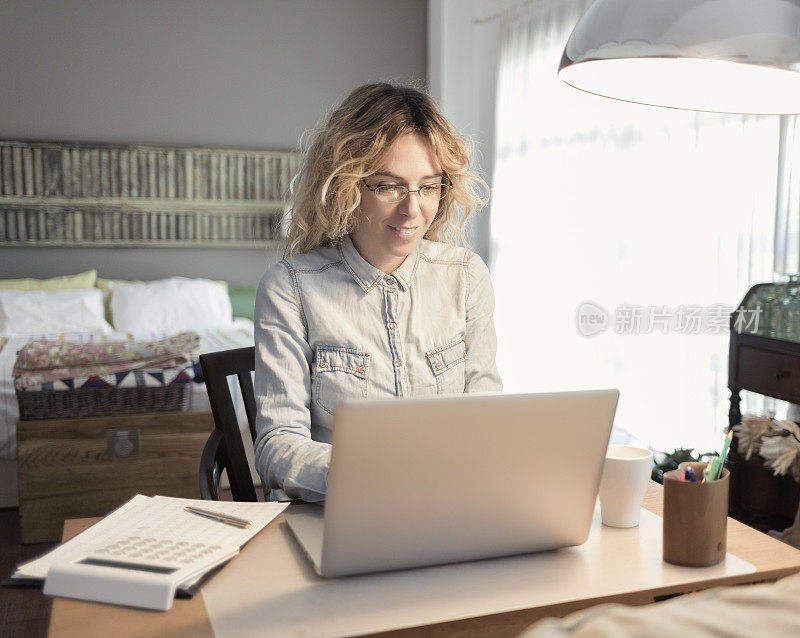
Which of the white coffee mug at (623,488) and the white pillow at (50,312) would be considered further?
the white pillow at (50,312)

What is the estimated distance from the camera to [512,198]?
14.0ft

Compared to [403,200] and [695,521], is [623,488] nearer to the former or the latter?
[695,521]

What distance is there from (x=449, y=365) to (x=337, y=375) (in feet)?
0.75

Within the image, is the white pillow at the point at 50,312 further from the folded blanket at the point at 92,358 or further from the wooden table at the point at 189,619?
the wooden table at the point at 189,619

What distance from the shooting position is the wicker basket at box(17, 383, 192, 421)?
8.95 feet

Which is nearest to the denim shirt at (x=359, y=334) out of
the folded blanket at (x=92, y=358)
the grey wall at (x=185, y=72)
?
the folded blanket at (x=92, y=358)

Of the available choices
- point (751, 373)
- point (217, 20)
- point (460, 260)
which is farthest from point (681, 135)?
point (217, 20)

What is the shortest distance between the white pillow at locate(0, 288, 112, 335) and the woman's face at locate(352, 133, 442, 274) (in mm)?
3040

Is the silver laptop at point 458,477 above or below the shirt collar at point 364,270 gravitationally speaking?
below

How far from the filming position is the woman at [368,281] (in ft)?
4.51

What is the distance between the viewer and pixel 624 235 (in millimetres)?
3410

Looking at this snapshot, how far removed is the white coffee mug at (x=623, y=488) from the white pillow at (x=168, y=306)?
11.3 feet

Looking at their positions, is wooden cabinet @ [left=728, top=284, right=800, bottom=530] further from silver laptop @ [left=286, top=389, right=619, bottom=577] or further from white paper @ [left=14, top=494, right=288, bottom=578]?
white paper @ [left=14, top=494, right=288, bottom=578]

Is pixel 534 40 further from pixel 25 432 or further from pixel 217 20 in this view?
pixel 25 432
